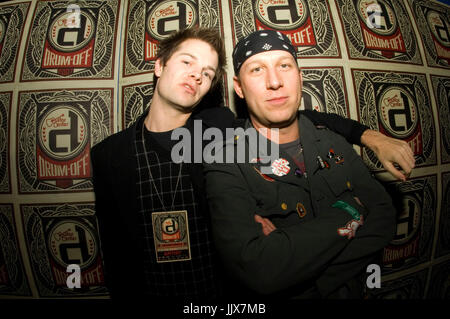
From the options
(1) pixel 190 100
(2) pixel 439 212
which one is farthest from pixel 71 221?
(2) pixel 439 212

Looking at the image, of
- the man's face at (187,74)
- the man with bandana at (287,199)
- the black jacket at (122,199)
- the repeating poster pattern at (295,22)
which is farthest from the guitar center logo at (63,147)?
the repeating poster pattern at (295,22)

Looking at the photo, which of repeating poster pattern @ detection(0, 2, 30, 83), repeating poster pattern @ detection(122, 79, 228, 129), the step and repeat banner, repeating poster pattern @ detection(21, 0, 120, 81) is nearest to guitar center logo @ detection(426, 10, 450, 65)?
the step and repeat banner

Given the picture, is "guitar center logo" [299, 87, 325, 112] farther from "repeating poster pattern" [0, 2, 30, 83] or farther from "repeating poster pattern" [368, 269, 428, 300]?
"repeating poster pattern" [0, 2, 30, 83]

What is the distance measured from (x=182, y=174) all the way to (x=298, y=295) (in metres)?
0.75

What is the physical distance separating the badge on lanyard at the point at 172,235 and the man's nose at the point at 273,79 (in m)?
0.75

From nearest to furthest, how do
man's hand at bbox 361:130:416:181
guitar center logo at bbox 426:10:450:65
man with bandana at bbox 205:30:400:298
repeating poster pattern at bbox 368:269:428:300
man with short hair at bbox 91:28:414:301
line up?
1. man with bandana at bbox 205:30:400:298
2. man's hand at bbox 361:130:416:181
3. man with short hair at bbox 91:28:414:301
4. repeating poster pattern at bbox 368:269:428:300
5. guitar center logo at bbox 426:10:450:65

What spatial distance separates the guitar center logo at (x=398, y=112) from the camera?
4.01ft

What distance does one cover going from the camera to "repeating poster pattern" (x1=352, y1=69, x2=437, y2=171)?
1.22 m

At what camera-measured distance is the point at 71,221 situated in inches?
46.4

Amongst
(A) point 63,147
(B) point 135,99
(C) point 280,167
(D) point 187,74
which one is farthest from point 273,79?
(A) point 63,147

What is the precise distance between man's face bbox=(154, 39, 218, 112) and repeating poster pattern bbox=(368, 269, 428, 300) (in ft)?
5.45

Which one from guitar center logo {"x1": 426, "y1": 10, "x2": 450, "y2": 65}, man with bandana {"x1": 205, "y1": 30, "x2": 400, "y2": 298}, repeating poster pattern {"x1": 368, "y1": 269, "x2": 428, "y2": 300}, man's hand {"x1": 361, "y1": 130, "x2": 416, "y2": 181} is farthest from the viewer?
guitar center logo {"x1": 426, "y1": 10, "x2": 450, "y2": 65}

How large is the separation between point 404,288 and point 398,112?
1.17m

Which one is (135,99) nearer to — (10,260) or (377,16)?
(10,260)
